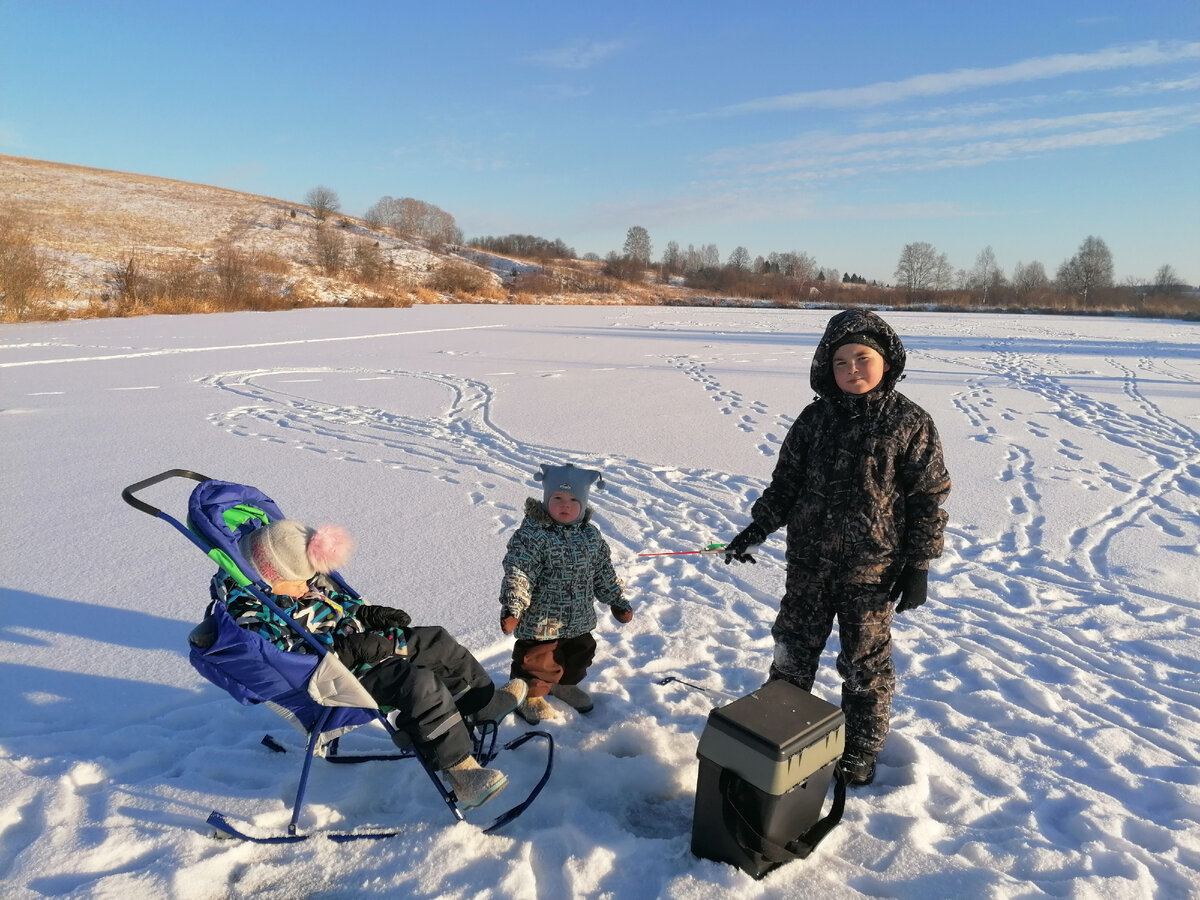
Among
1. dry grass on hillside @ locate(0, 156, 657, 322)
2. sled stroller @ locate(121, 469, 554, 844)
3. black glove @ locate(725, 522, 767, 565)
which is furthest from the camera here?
dry grass on hillside @ locate(0, 156, 657, 322)

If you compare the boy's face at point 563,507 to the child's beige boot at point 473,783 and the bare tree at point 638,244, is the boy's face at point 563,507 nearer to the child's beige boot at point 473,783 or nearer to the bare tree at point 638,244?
→ the child's beige boot at point 473,783

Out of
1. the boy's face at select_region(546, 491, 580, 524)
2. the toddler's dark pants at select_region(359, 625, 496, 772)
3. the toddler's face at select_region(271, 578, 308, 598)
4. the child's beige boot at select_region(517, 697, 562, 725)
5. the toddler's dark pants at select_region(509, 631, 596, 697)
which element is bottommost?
the child's beige boot at select_region(517, 697, 562, 725)

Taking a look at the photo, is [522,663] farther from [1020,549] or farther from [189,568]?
[1020,549]

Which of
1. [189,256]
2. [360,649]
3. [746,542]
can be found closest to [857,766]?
[746,542]

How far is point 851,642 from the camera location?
263cm

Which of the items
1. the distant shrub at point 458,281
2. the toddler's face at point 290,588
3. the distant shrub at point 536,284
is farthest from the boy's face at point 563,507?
the distant shrub at point 536,284

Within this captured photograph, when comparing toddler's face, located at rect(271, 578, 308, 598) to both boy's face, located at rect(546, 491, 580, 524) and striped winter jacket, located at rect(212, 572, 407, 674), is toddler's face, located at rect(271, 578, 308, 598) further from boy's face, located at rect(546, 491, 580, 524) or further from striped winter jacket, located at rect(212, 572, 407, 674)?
boy's face, located at rect(546, 491, 580, 524)

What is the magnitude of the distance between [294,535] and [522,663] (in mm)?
1139

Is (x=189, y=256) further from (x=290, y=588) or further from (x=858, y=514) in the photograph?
(x=858, y=514)

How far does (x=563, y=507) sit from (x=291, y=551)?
3.33 feet

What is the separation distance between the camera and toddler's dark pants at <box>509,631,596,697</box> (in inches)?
120

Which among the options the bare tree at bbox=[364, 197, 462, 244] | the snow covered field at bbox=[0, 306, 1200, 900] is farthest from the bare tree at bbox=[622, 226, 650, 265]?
the snow covered field at bbox=[0, 306, 1200, 900]

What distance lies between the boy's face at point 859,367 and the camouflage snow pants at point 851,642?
2.34ft

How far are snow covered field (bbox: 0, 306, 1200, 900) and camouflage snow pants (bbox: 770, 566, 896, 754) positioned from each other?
0.88 ft
